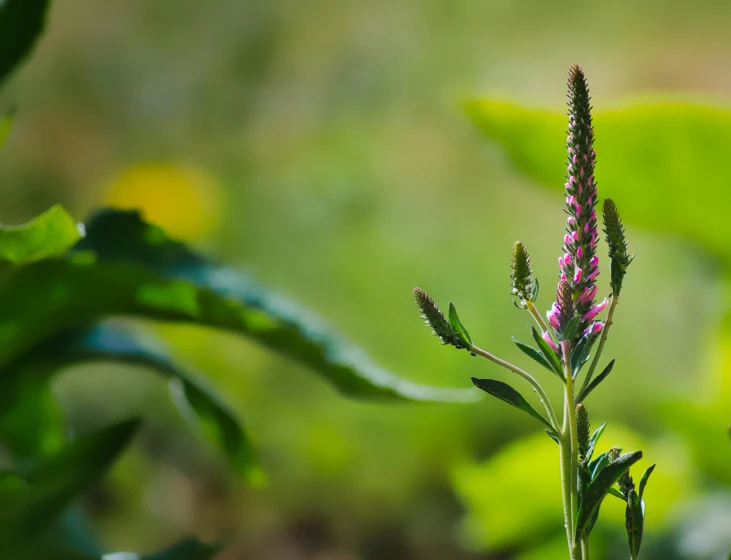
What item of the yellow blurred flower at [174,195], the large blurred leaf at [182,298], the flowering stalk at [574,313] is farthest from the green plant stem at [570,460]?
the yellow blurred flower at [174,195]

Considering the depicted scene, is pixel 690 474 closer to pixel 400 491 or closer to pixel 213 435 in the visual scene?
pixel 213 435

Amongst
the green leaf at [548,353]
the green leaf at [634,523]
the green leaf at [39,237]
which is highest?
the green leaf at [39,237]

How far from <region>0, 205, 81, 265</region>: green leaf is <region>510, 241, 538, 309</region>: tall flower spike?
0.13 m

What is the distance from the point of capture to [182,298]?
0.95 ft

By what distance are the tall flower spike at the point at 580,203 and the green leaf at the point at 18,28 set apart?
216 millimetres

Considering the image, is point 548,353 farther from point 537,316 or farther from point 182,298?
point 182,298

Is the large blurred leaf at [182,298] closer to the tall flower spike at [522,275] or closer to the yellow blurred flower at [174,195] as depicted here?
A: the tall flower spike at [522,275]

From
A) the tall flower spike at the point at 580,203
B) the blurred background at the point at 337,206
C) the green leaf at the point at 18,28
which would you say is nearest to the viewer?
the tall flower spike at the point at 580,203

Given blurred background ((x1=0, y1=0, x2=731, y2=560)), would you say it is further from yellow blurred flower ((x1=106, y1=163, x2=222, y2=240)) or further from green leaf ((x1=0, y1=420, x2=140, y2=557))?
green leaf ((x1=0, y1=420, x2=140, y2=557))

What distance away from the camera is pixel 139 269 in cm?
26

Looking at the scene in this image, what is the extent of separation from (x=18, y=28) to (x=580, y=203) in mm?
229

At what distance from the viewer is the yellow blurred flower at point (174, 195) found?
1.11 metres

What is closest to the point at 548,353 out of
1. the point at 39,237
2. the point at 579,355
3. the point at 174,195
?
the point at 579,355

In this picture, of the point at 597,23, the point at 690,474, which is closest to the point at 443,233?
the point at 597,23
